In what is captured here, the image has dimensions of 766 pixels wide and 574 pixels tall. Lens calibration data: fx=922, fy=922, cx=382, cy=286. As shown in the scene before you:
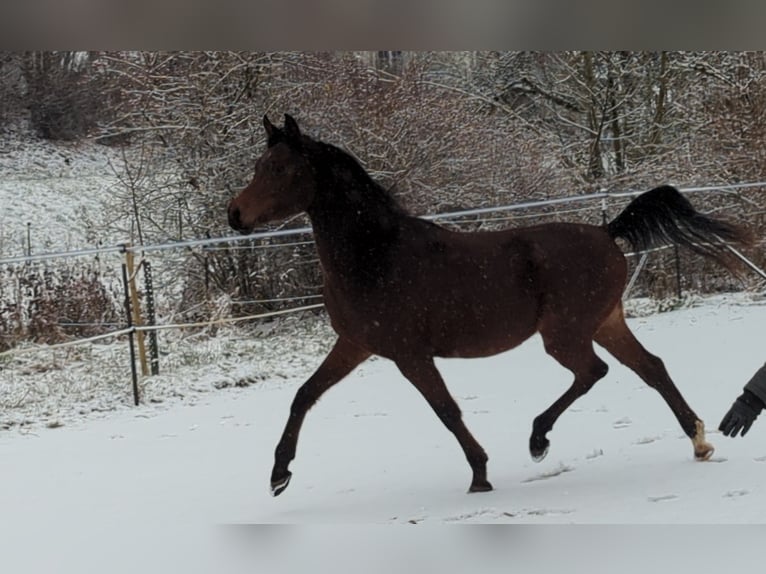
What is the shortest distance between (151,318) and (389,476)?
2090 mm

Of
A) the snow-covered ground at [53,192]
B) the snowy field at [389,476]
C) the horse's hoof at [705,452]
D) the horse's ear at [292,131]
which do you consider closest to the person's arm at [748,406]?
the snowy field at [389,476]

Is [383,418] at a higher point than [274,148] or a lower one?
lower

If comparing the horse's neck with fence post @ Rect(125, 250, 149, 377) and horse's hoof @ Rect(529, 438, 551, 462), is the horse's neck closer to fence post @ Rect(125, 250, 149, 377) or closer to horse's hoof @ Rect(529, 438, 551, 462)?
horse's hoof @ Rect(529, 438, 551, 462)

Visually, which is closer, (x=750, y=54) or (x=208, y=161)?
(x=208, y=161)

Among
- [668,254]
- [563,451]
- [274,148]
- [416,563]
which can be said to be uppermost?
[274,148]

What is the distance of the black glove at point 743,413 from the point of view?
2.78m

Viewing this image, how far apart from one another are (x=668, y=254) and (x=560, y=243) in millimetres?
2097

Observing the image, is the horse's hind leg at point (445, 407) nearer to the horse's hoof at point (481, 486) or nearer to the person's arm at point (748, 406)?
the horse's hoof at point (481, 486)

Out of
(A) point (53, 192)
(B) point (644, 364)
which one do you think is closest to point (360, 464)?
(B) point (644, 364)

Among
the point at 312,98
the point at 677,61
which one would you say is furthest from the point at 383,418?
the point at 677,61

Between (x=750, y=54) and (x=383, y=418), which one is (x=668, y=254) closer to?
(x=750, y=54)

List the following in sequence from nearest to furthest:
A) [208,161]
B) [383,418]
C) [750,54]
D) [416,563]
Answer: [416,563], [383,418], [208,161], [750,54]

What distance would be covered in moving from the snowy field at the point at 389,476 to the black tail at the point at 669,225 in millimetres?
760

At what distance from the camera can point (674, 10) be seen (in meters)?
3.39
